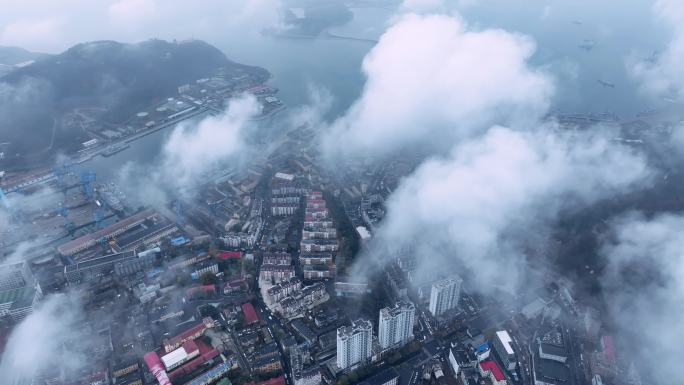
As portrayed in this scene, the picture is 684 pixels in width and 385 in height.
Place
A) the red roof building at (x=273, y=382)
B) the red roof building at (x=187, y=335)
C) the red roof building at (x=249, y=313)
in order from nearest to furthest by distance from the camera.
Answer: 1. the red roof building at (x=273, y=382)
2. the red roof building at (x=187, y=335)
3. the red roof building at (x=249, y=313)

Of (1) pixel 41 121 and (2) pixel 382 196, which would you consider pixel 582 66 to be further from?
(1) pixel 41 121

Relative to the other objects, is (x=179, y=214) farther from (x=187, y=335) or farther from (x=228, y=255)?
(x=187, y=335)

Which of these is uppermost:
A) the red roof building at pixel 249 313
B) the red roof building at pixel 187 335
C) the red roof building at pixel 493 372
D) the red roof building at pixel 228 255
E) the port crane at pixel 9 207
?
the port crane at pixel 9 207

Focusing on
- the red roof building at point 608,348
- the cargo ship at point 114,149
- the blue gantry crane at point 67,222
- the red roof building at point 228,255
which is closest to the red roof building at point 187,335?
the red roof building at point 228,255

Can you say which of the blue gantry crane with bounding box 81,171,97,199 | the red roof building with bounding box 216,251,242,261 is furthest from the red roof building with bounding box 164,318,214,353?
the blue gantry crane with bounding box 81,171,97,199

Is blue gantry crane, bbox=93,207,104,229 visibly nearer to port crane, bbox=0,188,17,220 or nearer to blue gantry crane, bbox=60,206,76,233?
blue gantry crane, bbox=60,206,76,233

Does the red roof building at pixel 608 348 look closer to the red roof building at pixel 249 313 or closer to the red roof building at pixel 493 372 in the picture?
the red roof building at pixel 493 372

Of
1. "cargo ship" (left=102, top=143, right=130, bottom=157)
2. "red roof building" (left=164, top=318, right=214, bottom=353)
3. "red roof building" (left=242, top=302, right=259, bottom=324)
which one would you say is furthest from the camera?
"cargo ship" (left=102, top=143, right=130, bottom=157)
